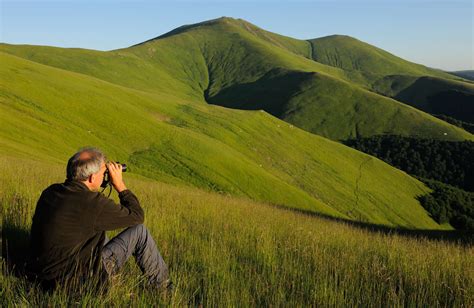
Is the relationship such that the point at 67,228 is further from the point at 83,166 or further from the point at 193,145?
the point at 193,145

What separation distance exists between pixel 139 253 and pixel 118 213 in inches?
43.0

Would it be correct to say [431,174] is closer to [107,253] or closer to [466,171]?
[466,171]

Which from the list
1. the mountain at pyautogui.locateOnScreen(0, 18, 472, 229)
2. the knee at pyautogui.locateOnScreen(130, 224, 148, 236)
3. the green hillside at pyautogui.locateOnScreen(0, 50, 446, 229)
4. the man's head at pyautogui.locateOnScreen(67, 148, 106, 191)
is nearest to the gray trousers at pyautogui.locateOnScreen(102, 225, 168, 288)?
the knee at pyautogui.locateOnScreen(130, 224, 148, 236)

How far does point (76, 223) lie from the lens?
17.0ft

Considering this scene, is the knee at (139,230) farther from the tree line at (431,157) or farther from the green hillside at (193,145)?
the tree line at (431,157)

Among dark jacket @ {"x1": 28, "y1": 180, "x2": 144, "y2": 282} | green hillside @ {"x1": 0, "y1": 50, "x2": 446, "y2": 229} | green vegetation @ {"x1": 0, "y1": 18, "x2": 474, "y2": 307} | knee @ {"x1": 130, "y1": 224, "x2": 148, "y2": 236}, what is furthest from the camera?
green hillside @ {"x1": 0, "y1": 50, "x2": 446, "y2": 229}

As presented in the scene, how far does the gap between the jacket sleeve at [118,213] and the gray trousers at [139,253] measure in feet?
2.08

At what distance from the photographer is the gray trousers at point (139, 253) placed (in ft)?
19.6

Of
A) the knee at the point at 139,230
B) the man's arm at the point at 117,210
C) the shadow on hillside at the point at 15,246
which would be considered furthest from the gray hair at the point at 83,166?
the shadow on hillside at the point at 15,246

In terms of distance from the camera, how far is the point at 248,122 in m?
84.7

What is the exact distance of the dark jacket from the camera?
5133 millimetres

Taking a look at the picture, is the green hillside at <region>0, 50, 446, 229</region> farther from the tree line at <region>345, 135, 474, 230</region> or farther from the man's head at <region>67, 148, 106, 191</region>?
the tree line at <region>345, 135, 474, 230</region>

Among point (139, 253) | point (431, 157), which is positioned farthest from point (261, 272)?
point (431, 157)

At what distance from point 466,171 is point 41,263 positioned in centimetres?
16118
